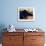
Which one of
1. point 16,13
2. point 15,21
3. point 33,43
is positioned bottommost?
point 33,43

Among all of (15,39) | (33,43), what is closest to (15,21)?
(15,39)

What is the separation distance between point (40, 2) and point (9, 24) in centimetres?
129

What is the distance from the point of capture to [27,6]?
4305mm

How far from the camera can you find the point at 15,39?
380cm

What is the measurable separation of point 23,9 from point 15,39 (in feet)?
3.62

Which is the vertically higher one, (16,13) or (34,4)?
(34,4)

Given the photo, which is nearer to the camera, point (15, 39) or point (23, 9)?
point (15, 39)

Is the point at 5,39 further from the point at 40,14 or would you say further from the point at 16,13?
the point at 40,14

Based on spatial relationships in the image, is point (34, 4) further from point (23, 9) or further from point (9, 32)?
point (9, 32)

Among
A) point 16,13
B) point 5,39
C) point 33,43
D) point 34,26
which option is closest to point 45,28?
point 34,26

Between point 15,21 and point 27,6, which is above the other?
point 27,6

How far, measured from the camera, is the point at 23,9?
430 cm

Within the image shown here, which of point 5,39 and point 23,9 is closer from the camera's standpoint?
point 5,39

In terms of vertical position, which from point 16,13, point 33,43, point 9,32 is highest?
point 16,13
